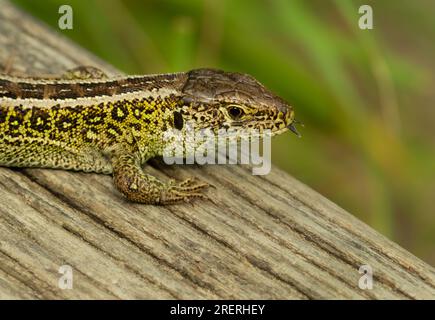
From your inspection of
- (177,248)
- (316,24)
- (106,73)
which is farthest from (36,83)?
(316,24)

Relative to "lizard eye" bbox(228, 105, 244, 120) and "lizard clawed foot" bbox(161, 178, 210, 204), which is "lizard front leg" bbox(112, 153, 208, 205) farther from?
"lizard eye" bbox(228, 105, 244, 120)

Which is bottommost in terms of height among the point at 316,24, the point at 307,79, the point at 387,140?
the point at 387,140

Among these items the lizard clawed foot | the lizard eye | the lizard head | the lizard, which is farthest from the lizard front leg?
the lizard eye

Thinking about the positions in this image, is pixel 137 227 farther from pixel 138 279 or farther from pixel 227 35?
pixel 227 35

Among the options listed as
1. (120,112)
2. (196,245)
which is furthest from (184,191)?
(120,112)

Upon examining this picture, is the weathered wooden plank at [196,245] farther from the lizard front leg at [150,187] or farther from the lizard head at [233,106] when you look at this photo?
the lizard head at [233,106]

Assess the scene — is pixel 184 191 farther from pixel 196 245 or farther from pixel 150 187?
pixel 196 245

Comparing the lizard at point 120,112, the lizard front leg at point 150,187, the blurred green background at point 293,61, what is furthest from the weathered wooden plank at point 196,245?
the blurred green background at point 293,61
